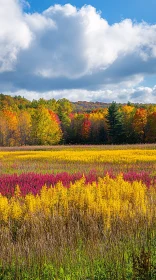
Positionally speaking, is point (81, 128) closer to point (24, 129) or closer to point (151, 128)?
point (24, 129)

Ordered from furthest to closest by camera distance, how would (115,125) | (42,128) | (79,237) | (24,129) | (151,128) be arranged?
(24,129) → (115,125) → (151,128) → (42,128) → (79,237)

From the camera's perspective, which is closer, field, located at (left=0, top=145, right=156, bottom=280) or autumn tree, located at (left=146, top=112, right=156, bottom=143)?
field, located at (left=0, top=145, right=156, bottom=280)

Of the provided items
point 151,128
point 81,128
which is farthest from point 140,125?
point 81,128

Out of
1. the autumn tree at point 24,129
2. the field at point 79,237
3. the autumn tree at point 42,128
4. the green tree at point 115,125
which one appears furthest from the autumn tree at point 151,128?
the field at point 79,237

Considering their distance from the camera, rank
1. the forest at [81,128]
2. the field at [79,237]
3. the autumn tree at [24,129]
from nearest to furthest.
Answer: the field at [79,237]
the forest at [81,128]
the autumn tree at [24,129]

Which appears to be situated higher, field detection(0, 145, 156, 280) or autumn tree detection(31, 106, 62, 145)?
autumn tree detection(31, 106, 62, 145)

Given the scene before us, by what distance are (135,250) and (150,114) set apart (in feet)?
222

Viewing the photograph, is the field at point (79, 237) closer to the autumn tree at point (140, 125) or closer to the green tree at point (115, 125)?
the green tree at point (115, 125)

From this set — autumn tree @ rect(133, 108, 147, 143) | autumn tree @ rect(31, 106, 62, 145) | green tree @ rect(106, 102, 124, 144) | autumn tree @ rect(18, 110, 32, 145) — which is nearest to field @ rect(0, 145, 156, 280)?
autumn tree @ rect(31, 106, 62, 145)

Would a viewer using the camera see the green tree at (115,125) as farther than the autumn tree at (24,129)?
No

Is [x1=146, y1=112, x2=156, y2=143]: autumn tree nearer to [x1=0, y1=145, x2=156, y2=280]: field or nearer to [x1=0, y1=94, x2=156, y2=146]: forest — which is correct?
[x1=0, y1=94, x2=156, y2=146]: forest

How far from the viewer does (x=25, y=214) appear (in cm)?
761

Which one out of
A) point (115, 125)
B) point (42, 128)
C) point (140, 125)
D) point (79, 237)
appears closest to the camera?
point (79, 237)

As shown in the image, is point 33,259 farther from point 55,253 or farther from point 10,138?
point 10,138
